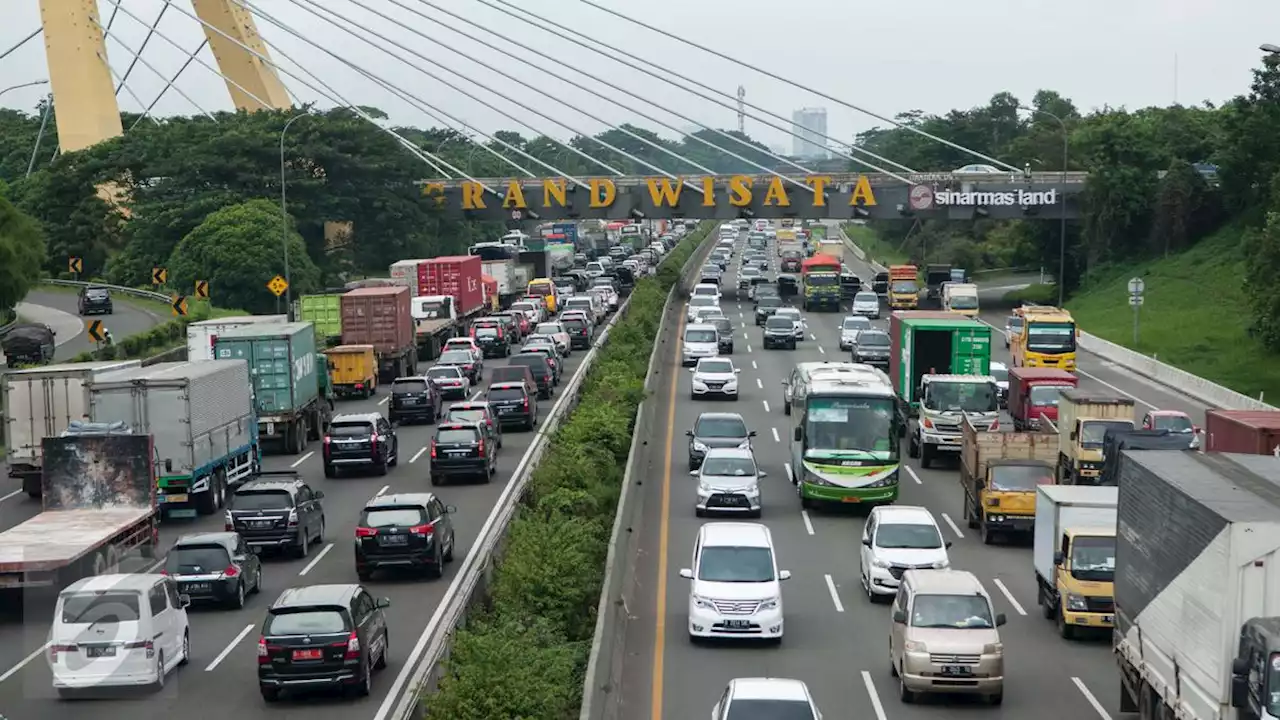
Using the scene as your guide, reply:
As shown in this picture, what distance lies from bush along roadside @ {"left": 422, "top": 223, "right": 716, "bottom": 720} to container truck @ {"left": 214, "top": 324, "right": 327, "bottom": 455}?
8.02 m

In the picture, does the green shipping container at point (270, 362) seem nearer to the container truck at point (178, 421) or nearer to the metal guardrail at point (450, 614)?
the container truck at point (178, 421)

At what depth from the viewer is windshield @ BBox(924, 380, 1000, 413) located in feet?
134

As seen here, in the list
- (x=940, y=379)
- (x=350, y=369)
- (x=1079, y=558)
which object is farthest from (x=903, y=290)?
(x=1079, y=558)

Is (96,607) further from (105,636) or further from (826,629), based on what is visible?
(826,629)

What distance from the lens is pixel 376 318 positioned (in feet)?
195

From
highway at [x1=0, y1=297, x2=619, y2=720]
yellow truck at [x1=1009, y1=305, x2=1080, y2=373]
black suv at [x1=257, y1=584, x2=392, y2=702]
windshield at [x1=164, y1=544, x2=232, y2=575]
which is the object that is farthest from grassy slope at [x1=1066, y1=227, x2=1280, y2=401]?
black suv at [x1=257, y1=584, x2=392, y2=702]

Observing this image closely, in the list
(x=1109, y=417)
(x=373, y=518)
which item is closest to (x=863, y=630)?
(x=373, y=518)

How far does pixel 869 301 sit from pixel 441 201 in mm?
30785

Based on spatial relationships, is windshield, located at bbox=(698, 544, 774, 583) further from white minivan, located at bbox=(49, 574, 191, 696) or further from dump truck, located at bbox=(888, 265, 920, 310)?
dump truck, located at bbox=(888, 265, 920, 310)

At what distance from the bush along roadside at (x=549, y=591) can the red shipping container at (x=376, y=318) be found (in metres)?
17.7

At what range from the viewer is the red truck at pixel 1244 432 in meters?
29.3

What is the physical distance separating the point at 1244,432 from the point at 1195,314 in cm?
4913

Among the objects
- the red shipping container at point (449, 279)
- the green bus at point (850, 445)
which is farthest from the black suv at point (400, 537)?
the red shipping container at point (449, 279)

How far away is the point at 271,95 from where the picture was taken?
110750mm
